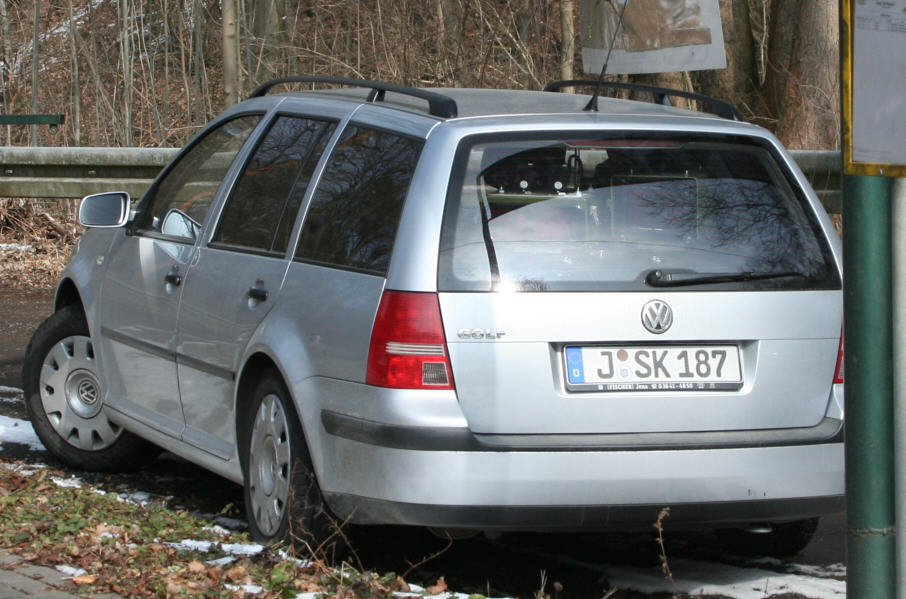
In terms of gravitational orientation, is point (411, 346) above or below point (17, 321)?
above

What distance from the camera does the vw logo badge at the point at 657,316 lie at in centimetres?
436

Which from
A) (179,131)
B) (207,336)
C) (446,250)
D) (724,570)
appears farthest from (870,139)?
(179,131)

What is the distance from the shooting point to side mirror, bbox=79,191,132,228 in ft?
20.6

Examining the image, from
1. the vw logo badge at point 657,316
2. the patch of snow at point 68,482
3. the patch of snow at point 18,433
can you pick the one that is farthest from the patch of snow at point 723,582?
the patch of snow at point 18,433

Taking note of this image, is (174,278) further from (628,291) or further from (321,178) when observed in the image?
(628,291)

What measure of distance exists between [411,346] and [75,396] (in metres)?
2.95

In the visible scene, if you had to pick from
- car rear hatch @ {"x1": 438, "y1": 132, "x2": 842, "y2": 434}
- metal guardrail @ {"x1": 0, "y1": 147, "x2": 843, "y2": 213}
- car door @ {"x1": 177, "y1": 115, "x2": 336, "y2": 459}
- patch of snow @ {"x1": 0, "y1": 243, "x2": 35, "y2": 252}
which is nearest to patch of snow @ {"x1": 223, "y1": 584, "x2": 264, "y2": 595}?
car rear hatch @ {"x1": 438, "y1": 132, "x2": 842, "y2": 434}

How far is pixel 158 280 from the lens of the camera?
19.5 feet

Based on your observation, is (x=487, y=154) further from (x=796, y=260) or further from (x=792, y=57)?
(x=792, y=57)

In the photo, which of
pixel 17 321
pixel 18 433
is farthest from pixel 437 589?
pixel 17 321

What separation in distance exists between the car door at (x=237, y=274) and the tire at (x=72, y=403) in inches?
38.2

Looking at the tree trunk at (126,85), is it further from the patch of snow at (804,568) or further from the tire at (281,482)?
the patch of snow at (804,568)

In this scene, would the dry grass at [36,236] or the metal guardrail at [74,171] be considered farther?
the dry grass at [36,236]

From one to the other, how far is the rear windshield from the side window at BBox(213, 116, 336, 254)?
3.13ft
